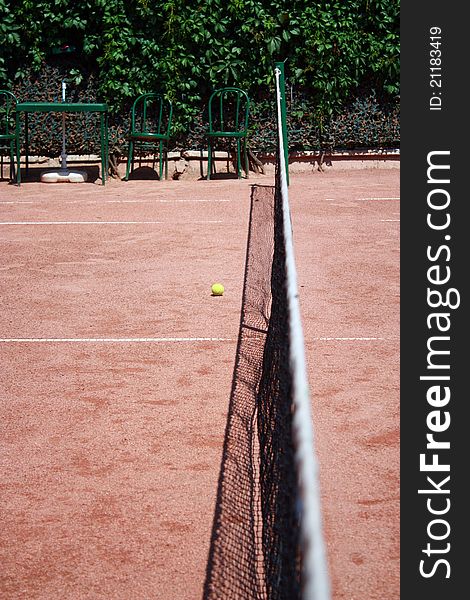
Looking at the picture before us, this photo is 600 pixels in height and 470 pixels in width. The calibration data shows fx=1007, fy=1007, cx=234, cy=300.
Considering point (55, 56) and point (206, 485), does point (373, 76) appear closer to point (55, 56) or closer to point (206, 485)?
point (55, 56)

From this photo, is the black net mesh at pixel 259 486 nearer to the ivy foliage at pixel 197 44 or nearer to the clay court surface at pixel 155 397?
the clay court surface at pixel 155 397

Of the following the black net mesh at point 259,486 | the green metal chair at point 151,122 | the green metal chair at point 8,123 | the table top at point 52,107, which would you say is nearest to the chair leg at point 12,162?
the green metal chair at point 8,123

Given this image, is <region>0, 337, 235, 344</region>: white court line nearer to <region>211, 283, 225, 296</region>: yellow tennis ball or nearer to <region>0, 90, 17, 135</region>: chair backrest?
<region>211, 283, 225, 296</region>: yellow tennis ball

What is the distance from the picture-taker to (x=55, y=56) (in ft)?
48.7

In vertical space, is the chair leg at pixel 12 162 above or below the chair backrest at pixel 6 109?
below

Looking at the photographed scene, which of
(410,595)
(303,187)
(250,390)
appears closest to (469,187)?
(250,390)

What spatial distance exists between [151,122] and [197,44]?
4.36ft

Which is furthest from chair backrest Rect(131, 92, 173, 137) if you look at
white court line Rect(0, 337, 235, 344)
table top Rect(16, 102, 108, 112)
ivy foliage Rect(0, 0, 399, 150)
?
white court line Rect(0, 337, 235, 344)

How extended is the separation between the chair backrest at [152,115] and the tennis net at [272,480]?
8.81m

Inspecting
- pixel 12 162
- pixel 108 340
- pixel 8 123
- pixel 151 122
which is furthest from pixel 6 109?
pixel 108 340

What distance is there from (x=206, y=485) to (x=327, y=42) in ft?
38.8

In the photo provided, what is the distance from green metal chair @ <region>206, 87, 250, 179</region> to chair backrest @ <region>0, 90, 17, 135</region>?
2.87 metres

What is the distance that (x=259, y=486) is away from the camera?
4109 millimetres

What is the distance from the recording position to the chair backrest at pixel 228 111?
48.5ft
